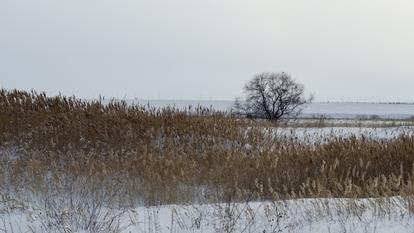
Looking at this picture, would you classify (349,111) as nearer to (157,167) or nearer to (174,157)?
(174,157)

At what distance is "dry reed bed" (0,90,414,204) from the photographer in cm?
733

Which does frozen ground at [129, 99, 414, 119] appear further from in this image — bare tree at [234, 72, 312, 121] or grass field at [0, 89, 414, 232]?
grass field at [0, 89, 414, 232]

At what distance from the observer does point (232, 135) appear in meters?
11.9

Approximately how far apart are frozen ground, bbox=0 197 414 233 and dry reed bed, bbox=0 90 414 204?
31 cm

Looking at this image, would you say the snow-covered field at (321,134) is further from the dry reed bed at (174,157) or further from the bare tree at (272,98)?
the bare tree at (272,98)

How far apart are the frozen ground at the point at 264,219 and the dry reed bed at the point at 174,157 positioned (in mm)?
308

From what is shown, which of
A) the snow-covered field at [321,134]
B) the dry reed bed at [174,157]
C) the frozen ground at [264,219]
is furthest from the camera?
the snow-covered field at [321,134]

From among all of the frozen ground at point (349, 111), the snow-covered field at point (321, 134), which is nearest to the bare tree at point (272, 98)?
the frozen ground at point (349, 111)

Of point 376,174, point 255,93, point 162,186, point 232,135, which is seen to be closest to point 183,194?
point 162,186

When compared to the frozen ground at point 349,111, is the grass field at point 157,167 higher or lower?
lower

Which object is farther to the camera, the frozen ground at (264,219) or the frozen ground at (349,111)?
the frozen ground at (349,111)

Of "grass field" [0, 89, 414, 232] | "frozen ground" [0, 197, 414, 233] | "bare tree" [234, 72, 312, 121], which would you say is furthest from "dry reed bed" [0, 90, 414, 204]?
"bare tree" [234, 72, 312, 121]

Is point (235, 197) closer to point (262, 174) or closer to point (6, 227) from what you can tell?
point (262, 174)

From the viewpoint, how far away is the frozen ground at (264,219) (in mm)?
5566
